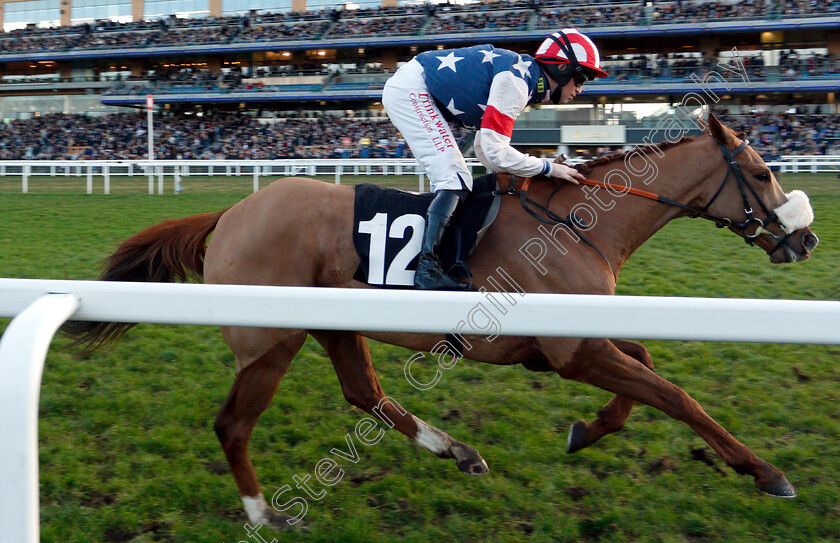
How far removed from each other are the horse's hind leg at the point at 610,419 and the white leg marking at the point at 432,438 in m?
0.51

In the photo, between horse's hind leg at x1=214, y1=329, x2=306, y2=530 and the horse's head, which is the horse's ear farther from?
horse's hind leg at x1=214, y1=329, x2=306, y2=530

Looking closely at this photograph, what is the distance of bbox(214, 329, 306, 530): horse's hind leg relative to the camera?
2467 millimetres

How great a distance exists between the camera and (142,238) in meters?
2.92

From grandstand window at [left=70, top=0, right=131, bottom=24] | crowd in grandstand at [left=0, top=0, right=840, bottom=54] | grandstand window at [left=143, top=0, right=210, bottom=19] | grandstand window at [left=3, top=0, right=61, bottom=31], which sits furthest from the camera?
grandstand window at [left=3, top=0, right=61, bottom=31]

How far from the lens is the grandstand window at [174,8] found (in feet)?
119

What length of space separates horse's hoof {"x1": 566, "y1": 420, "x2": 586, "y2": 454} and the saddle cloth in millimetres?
797

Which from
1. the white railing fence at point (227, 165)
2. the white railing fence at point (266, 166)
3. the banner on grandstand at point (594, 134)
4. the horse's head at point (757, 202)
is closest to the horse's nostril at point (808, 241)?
the horse's head at point (757, 202)

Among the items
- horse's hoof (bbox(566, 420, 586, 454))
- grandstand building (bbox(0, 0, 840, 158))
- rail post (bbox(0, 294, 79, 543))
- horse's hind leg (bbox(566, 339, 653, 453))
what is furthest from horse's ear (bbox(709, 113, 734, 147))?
grandstand building (bbox(0, 0, 840, 158))

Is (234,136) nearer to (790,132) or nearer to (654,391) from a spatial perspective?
(790,132)

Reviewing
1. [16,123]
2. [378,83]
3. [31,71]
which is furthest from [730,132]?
[31,71]

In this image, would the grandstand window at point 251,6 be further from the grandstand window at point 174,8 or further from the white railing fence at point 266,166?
the white railing fence at point 266,166

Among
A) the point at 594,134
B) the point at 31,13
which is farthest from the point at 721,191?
the point at 31,13

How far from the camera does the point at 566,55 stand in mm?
2711

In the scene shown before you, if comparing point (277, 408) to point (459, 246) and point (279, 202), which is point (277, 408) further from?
point (459, 246)
